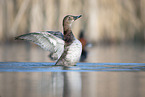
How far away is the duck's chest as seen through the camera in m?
5.13

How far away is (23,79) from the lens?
386 centimetres

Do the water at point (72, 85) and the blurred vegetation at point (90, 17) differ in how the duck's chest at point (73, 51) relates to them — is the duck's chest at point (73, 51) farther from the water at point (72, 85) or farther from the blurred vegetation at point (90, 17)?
the blurred vegetation at point (90, 17)

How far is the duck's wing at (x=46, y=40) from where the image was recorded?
5117 mm

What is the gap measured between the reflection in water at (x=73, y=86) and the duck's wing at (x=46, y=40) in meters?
0.79

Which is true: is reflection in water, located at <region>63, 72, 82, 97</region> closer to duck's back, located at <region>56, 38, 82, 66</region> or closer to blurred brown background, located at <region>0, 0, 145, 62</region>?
duck's back, located at <region>56, 38, 82, 66</region>

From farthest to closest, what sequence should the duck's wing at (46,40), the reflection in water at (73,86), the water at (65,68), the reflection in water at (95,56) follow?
the reflection in water at (95,56) < the duck's wing at (46,40) < the water at (65,68) < the reflection in water at (73,86)

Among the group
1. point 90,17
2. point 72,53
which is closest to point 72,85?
point 72,53

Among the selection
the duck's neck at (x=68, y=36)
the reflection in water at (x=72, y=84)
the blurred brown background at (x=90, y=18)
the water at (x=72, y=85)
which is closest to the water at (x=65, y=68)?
the water at (x=72, y=85)

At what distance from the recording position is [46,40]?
5.15 meters

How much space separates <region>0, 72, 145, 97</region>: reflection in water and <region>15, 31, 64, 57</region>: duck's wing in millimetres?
792

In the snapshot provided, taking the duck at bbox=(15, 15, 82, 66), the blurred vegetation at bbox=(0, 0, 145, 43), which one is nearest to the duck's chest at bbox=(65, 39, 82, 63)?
the duck at bbox=(15, 15, 82, 66)

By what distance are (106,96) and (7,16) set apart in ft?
33.3

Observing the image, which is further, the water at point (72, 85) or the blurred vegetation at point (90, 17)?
the blurred vegetation at point (90, 17)

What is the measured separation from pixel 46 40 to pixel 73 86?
1913 millimetres
